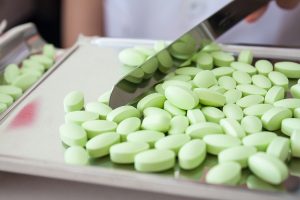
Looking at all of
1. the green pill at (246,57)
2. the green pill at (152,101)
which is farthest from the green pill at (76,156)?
the green pill at (246,57)

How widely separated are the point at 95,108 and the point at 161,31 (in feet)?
1.57

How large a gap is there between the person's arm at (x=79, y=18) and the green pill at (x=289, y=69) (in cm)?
50

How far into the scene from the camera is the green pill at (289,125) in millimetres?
461

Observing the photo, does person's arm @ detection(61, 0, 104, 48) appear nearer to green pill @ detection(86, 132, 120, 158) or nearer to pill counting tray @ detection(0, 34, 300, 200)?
pill counting tray @ detection(0, 34, 300, 200)

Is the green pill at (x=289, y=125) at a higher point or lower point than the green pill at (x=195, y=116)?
lower

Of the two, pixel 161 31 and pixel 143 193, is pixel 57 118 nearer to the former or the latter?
pixel 143 193

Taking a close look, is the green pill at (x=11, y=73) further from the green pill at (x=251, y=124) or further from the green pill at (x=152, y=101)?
the green pill at (x=251, y=124)

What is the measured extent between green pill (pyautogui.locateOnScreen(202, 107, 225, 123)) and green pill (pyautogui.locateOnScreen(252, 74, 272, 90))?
0.32ft

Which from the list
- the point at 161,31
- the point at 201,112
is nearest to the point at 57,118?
the point at 201,112

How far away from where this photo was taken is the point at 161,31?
A: 0.95 m

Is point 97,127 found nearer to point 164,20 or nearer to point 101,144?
point 101,144

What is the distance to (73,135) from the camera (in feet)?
1.50

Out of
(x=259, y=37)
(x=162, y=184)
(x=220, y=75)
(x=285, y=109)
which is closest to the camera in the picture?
(x=162, y=184)

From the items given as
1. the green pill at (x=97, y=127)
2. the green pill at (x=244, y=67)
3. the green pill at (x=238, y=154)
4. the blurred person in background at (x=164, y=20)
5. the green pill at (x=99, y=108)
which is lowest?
the blurred person in background at (x=164, y=20)
